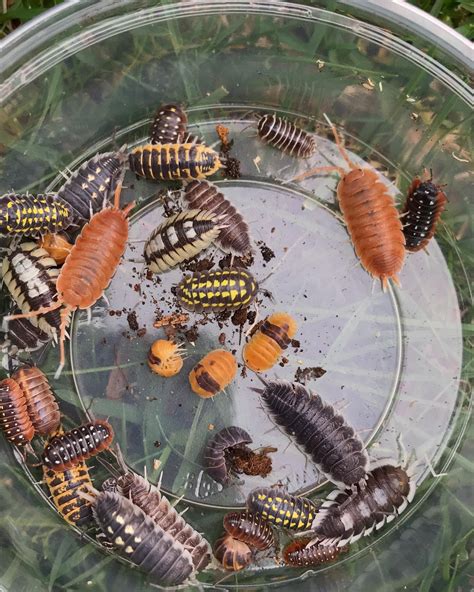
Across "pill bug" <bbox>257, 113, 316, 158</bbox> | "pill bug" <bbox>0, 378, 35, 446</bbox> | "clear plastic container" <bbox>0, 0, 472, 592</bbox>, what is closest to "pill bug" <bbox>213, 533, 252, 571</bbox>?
"clear plastic container" <bbox>0, 0, 472, 592</bbox>

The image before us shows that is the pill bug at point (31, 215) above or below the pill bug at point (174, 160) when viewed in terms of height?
below

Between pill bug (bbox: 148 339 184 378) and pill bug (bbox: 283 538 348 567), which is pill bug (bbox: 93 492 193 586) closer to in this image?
pill bug (bbox: 283 538 348 567)

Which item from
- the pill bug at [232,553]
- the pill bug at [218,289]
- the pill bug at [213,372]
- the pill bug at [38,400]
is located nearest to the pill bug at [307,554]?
the pill bug at [232,553]

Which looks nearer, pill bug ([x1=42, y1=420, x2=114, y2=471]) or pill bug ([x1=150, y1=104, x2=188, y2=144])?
pill bug ([x1=42, y1=420, x2=114, y2=471])

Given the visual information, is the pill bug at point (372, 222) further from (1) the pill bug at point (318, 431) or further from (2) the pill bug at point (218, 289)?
(1) the pill bug at point (318, 431)

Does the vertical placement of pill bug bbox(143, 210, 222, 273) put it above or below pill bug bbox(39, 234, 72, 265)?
above

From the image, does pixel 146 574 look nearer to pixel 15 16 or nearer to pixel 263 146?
pixel 263 146

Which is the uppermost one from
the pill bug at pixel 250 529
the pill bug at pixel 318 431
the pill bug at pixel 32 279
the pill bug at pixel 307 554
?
the pill bug at pixel 318 431
